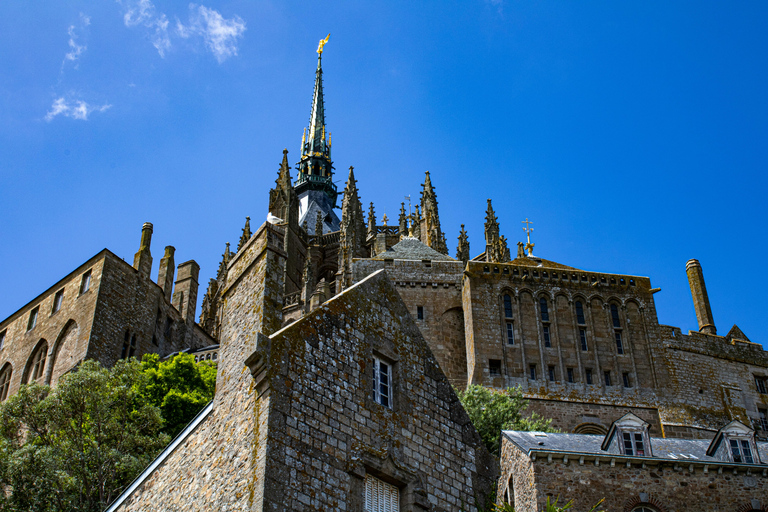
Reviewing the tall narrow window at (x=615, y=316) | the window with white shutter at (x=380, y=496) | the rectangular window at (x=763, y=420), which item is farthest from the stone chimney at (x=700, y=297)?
the window with white shutter at (x=380, y=496)

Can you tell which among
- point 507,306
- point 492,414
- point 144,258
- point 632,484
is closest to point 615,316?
point 507,306

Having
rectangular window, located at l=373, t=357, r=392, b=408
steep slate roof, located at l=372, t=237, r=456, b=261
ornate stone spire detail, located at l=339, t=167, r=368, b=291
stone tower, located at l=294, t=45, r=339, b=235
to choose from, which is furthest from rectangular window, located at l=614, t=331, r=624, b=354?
stone tower, located at l=294, t=45, r=339, b=235

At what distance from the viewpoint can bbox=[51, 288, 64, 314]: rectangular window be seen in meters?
39.3

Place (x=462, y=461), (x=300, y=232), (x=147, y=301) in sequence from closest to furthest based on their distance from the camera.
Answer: (x=462, y=461)
(x=147, y=301)
(x=300, y=232)

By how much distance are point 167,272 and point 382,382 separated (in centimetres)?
3653

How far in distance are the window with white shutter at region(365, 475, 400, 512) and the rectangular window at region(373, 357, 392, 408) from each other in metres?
1.22

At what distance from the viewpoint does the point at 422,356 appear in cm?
1378

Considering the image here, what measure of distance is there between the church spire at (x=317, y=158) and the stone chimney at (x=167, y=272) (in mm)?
30477

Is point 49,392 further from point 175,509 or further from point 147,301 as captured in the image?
point 147,301

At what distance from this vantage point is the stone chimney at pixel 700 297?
4200 cm

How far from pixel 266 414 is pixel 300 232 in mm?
50458

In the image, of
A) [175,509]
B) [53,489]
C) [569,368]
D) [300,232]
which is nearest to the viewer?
[175,509]

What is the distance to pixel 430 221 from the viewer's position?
48.3m

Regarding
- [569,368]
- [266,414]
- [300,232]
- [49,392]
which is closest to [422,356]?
[266,414]
